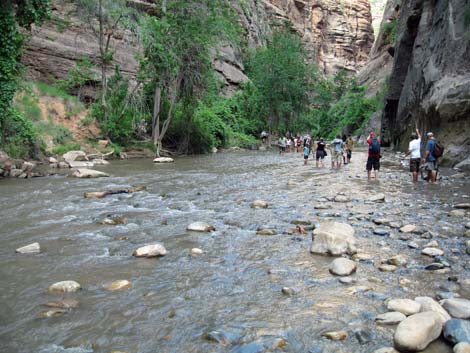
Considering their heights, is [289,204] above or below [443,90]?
below

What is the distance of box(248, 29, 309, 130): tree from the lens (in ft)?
149

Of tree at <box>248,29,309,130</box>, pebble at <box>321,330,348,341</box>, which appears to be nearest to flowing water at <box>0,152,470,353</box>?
pebble at <box>321,330,348,341</box>

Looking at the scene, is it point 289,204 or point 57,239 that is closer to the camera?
point 57,239

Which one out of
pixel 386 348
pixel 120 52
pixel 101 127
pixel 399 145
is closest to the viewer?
pixel 386 348

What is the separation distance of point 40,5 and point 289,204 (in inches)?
503

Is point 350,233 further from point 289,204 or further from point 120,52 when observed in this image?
point 120,52

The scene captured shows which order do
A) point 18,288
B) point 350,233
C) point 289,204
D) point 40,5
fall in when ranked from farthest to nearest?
point 40,5 → point 289,204 → point 350,233 → point 18,288

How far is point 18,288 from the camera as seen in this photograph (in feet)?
14.2

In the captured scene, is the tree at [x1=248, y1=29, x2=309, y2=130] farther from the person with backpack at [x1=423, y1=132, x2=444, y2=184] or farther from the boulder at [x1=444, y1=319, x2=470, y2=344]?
the boulder at [x1=444, y1=319, x2=470, y2=344]

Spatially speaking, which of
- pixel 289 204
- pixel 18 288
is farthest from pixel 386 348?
pixel 289 204

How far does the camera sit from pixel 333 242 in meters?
5.62

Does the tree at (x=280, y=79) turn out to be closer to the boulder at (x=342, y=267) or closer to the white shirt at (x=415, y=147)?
the white shirt at (x=415, y=147)

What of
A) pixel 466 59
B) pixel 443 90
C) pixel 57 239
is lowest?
pixel 57 239

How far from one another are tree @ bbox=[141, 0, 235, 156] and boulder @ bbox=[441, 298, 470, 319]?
2304 cm
